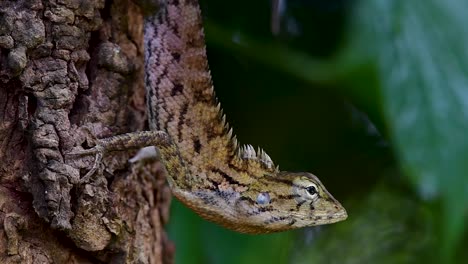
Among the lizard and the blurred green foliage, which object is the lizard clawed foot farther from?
the blurred green foliage

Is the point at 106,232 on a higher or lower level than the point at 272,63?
lower

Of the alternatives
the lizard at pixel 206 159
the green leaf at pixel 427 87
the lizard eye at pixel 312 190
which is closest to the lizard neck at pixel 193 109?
the lizard at pixel 206 159

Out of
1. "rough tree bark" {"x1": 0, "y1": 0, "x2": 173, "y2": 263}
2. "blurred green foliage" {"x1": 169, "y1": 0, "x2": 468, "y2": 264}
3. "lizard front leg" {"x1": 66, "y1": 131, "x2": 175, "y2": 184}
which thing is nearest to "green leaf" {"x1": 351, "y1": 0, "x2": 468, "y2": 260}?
"blurred green foliage" {"x1": 169, "y1": 0, "x2": 468, "y2": 264}

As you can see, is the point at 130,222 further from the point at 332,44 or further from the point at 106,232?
the point at 332,44

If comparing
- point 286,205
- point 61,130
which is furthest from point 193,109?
point 61,130

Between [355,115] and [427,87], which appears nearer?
[427,87]

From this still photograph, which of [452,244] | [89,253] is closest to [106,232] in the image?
[89,253]

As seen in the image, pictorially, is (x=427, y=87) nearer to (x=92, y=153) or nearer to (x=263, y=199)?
(x=263, y=199)
